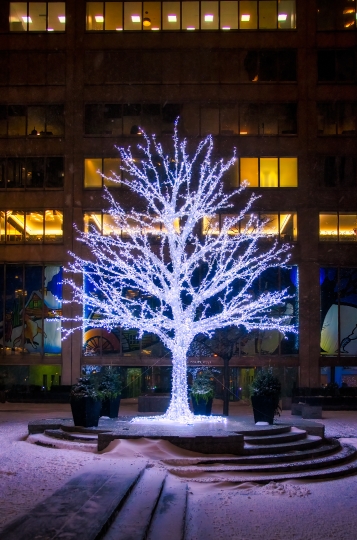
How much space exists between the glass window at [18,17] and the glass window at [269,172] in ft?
51.1

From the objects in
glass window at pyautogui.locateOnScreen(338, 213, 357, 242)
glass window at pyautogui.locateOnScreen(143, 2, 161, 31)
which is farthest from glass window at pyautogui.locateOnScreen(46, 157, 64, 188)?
glass window at pyautogui.locateOnScreen(338, 213, 357, 242)

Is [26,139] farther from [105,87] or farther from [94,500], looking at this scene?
[94,500]

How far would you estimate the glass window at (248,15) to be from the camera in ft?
137

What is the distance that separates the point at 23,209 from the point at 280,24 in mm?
17852

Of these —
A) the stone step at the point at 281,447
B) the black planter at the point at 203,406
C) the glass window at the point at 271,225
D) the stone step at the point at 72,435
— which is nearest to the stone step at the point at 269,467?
the stone step at the point at 281,447

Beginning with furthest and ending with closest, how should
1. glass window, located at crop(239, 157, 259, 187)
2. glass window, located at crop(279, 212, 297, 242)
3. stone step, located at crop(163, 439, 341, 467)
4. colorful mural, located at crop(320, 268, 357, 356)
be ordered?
glass window, located at crop(239, 157, 259, 187) < glass window, located at crop(279, 212, 297, 242) < colorful mural, located at crop(320, 268, 357, 356) < stone step, located at crop(163, 439, 341, 467)

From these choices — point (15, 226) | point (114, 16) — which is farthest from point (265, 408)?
point (114, 16)

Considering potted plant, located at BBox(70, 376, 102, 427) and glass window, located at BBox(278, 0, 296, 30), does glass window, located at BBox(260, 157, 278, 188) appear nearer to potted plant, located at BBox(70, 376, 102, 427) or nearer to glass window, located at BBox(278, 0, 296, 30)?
glass window, located at BBox(278, 0, 296, 30)

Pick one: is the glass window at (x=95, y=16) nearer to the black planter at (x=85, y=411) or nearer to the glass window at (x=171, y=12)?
the glass window at (x=171, y=12)

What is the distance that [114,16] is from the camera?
41844 mm

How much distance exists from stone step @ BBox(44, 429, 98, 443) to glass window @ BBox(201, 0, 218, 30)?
2951 centimetres

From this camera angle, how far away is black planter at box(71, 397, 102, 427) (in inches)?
726

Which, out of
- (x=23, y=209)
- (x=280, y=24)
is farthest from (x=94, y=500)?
(x=280, y=24)

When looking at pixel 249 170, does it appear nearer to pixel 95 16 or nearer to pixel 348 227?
pixel 348 227
